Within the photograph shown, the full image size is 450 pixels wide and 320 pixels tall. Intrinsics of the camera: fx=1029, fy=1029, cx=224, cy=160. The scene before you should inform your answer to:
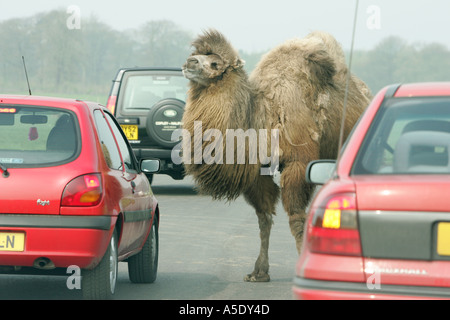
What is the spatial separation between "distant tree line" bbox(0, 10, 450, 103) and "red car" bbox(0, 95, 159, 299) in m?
53.0

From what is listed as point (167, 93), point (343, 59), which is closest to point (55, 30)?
point (167, 93)

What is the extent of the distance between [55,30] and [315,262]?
91.5 m

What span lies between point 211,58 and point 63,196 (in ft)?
9.49

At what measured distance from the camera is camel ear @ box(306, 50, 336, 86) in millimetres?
10000

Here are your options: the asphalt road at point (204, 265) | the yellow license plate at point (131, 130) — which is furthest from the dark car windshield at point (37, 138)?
the yellow license plate at point (131, 130)

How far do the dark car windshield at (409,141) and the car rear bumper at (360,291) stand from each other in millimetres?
715

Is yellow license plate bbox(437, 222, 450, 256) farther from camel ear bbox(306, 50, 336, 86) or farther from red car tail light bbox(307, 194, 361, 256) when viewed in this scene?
camel ear bbox(306, 50, 336, 86)

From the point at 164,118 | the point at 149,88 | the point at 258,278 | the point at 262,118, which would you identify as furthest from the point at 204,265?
the point at 149,88

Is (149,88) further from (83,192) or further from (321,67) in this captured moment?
(83,192)

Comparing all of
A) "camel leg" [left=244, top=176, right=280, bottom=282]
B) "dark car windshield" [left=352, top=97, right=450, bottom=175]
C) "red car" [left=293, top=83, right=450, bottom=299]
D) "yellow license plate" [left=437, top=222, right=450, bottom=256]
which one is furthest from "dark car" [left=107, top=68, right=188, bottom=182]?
"yellow license plate" [left=437, top=222, right=450, bottom=256]

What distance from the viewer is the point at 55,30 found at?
94.0 metres

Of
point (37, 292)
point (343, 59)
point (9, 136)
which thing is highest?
point (343, 59)

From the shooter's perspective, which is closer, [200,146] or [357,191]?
[357,191]
